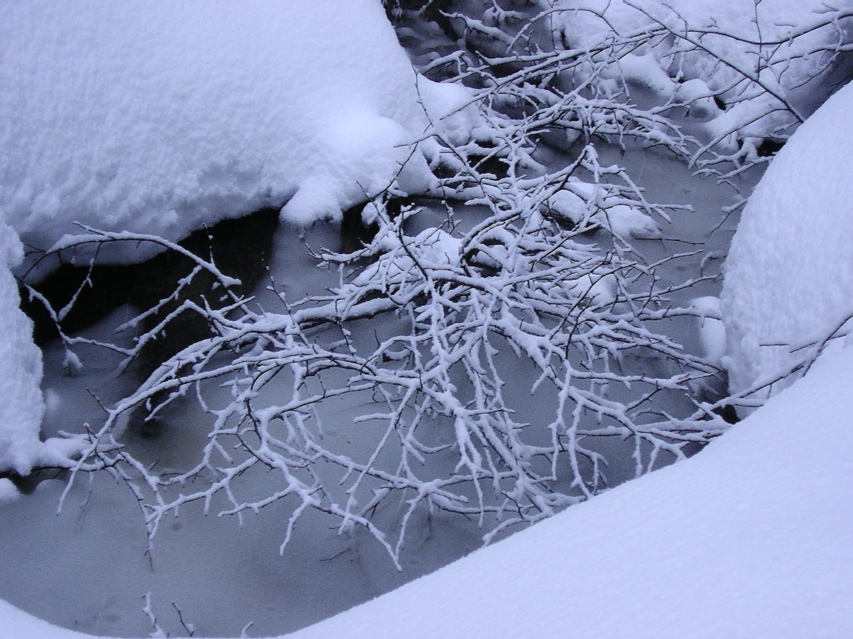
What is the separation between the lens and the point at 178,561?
270 cm

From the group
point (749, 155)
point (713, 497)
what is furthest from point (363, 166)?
point (713, 497)

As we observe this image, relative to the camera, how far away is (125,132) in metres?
3.45

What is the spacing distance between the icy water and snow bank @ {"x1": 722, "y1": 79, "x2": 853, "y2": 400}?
0.89 meters

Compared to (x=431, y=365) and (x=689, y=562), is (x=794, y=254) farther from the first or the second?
(x=689, y=562)

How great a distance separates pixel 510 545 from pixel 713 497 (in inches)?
17.6

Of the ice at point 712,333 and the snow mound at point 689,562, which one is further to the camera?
the ice at point 712,333

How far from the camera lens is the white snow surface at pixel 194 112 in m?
3.17

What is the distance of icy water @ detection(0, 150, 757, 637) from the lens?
2533mm

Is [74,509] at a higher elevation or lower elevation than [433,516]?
lower

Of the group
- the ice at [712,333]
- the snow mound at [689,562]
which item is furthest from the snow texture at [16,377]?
the ice at [712,333]

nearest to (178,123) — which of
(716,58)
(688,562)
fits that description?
(688,562)

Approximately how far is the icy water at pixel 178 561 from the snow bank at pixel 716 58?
3520 mm

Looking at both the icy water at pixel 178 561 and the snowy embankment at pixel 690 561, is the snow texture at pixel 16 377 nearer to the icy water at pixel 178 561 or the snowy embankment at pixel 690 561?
the icy water at pixel 178 561

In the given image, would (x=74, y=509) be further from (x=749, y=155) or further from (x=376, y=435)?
(x=749, y=155)
